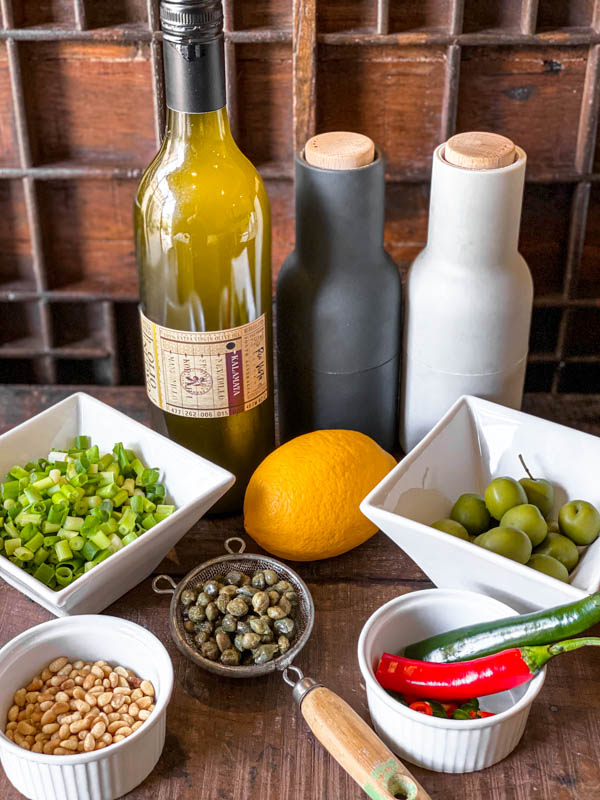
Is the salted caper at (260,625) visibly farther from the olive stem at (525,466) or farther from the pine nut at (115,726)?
the olive stem at (525,466)

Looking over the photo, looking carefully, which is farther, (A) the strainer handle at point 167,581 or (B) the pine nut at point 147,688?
(A) the strainer handle at point 167,581

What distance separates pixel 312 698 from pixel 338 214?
0.50 metres

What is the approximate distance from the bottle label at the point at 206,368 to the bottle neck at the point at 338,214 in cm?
10

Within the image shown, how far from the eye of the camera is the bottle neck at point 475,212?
985mm

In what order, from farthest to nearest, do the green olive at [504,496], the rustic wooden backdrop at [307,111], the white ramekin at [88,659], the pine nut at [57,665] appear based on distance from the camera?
the rustic wooden backdrop at [307,111] → the green olive at [504,496] → the pine nut at [57,665] → the white ramekin at [88,659]

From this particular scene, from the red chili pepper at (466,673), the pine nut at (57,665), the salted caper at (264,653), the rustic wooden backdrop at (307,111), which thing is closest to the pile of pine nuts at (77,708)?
the pine nut at (57,665)

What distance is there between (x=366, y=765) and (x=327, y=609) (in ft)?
0.75

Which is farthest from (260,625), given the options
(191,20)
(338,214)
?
(191,20)

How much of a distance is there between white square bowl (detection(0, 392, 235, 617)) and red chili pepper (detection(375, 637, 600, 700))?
25 centimetres

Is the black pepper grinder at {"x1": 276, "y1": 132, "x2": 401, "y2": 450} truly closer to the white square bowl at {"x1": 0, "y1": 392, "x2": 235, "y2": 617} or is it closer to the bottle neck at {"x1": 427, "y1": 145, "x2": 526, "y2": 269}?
the bottle neck at {"x1": 427, "y1": 145, "x2": 526, "y2": 269}

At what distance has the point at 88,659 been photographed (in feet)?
2.85

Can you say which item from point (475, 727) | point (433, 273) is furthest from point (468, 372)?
point (475, 727)

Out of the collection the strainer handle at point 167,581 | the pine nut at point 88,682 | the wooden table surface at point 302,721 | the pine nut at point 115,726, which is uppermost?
the pine nut at point 88,682

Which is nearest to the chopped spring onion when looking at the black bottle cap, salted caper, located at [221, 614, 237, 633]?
salted caper, located at [221, 614, 237, 633]
